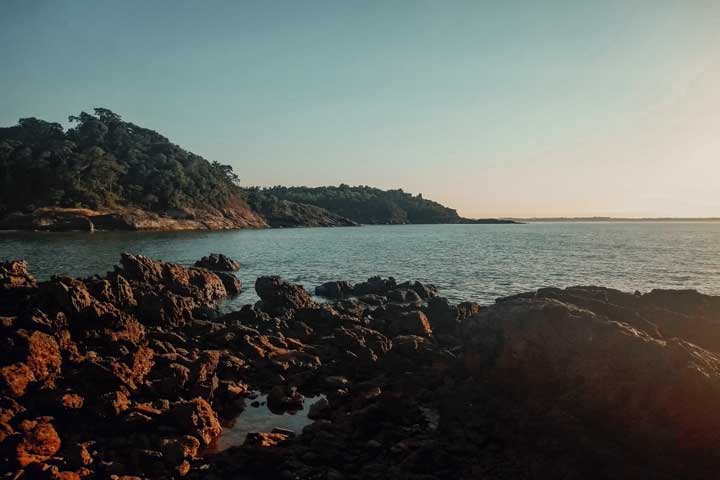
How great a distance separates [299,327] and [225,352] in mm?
5774

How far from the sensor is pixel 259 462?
34.7 ft

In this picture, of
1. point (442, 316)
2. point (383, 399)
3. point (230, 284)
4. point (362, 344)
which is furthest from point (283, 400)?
point (230, 284)

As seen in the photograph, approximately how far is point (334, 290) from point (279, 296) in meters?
8.58

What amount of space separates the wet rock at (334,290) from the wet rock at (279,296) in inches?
221

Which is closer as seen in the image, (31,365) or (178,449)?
(178,449)

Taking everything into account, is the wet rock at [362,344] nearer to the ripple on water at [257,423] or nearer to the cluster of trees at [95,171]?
the ripple on water at [257,423]

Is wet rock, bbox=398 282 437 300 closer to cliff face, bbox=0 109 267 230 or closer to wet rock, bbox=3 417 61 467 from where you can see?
wet rock, bbox=3 417 61 467

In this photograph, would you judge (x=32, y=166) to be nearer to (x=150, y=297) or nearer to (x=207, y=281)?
(x=207, y=281)

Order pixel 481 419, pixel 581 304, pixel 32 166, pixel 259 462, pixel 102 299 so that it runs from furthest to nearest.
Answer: pixel 32 166
pixel 102 299
pixel 581 304
pixel 481 419
pixel 259 462

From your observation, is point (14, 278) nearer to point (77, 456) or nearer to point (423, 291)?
point (77, 456)

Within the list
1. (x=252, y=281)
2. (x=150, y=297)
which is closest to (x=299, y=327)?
(x=150, y=297)

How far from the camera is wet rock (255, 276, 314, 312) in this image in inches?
1220

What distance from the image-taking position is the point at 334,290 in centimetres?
3944

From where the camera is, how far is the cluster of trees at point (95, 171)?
131 m
